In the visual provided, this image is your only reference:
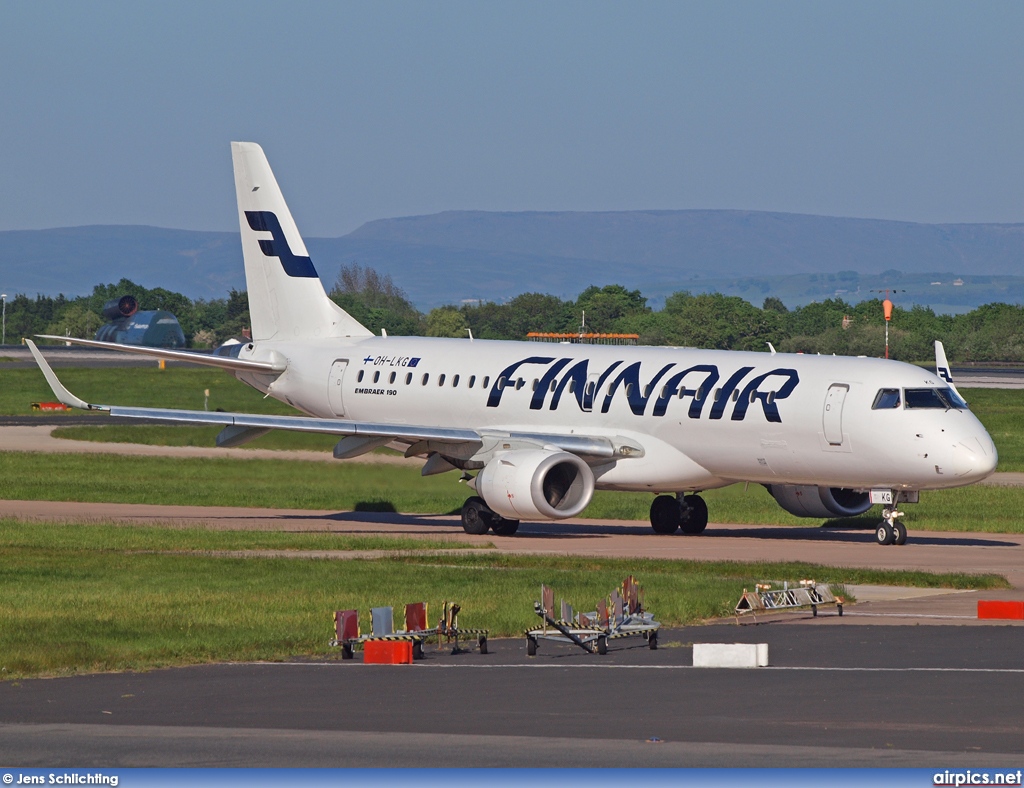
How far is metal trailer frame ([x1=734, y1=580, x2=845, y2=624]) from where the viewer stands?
2491 centimetres

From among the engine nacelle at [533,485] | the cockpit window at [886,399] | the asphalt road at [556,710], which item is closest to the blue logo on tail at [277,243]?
the engine nacelle at [533,485]

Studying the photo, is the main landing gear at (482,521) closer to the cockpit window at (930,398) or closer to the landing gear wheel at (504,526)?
the landing gear wheel at (504,526)

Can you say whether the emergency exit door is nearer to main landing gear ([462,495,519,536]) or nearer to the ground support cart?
main landing gear ([462,495,519,536])

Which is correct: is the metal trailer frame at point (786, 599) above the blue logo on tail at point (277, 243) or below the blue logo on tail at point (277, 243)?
below

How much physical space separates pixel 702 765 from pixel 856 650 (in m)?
8.28

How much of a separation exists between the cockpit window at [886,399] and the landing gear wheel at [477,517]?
8.70 metres

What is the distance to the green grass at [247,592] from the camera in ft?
71.3

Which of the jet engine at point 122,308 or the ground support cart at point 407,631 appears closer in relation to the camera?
the ground support cart at point 407,631

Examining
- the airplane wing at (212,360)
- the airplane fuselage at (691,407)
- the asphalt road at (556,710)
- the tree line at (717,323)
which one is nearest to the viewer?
the asphalt road at (556,710)

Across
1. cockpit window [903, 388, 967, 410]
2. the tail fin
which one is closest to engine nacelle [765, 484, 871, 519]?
cockpit window [903, 388, 967, 410]

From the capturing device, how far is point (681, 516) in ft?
133

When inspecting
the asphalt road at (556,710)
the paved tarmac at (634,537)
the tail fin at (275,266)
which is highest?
the tail fin at (275,266)

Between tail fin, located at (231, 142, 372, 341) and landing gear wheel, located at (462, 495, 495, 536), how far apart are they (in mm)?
8929

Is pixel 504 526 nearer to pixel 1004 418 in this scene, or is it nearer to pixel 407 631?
pixel 407 631
